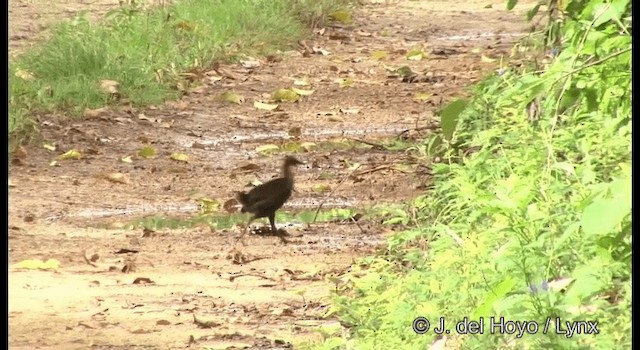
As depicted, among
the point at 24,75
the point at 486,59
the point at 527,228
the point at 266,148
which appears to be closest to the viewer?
the point at 527,228

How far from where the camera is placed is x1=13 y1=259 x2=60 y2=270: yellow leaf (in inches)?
89.8

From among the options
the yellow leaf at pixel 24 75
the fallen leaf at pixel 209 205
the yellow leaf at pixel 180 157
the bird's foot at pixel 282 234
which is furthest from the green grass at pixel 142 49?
the bird's foot at pixel 282 234

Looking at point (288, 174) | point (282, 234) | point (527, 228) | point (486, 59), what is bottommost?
point (282, 234)

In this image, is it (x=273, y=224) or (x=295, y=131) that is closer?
(x=273, y=224)

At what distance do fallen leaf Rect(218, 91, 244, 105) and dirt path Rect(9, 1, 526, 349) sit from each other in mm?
19

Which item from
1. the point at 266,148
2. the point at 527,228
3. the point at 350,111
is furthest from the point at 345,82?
the point at 527,228

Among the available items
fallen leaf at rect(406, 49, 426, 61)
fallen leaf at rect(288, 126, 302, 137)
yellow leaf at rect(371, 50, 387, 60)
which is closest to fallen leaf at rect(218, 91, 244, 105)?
fallen leaf at rect(288, 126, 302, 137)

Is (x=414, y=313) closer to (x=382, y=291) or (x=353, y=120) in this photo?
(x=382, y=291)

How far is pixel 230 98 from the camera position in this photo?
8.77 feet

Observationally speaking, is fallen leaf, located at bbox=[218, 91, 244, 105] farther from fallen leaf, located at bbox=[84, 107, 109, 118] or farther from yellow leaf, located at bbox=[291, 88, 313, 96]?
fallen leaf, located at bbox=[84, 107, 109, 118]

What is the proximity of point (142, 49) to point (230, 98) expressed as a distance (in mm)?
243

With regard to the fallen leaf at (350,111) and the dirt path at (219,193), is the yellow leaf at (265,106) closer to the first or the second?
the dirt path at (219,193)

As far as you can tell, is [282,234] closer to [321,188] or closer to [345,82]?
[321,188]

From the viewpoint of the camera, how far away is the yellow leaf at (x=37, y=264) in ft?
7.48
